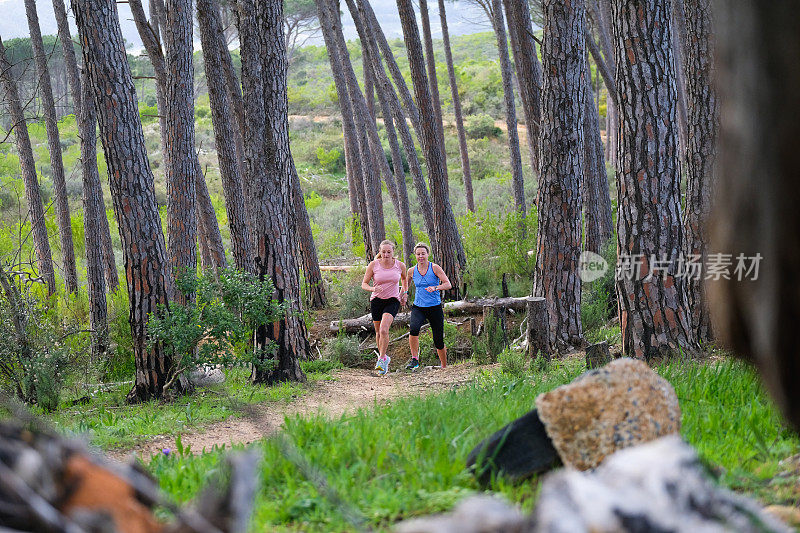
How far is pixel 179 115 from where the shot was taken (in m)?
9.95

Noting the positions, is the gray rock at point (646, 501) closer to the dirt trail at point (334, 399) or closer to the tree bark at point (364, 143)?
the dirt trail at point (334, 399)

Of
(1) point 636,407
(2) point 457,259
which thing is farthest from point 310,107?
(1) point 636,407

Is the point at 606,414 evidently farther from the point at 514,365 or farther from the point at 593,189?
the point at 593,189

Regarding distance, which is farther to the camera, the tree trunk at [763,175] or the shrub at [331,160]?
the shrub at [331,160]

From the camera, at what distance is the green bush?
41.2 m

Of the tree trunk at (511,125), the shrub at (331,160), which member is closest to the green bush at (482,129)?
the shrub at (331,160)

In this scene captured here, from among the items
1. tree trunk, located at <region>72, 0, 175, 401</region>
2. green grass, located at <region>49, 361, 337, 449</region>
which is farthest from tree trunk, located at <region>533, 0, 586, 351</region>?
tree trunk, located at <region>72, 0, 175, 401</region>

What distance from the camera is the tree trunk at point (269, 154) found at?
28.1 feet

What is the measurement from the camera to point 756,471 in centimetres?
316

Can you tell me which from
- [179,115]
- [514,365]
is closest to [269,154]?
[179,115]

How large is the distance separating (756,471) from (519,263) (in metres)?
10.1

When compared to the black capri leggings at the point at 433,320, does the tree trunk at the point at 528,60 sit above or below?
above

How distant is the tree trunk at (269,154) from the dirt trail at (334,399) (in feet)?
3.05

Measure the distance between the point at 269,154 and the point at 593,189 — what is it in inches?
258
